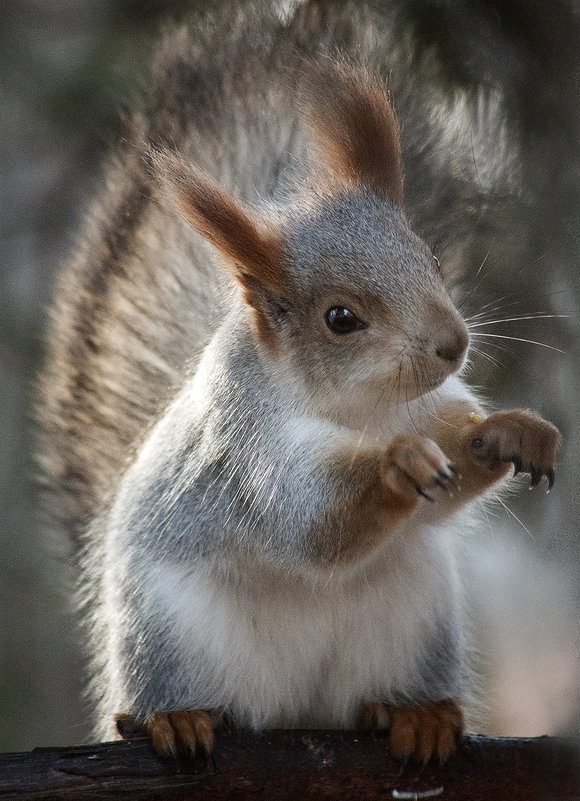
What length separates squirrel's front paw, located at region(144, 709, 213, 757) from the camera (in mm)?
1477

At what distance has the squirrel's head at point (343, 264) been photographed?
1394 millimetres

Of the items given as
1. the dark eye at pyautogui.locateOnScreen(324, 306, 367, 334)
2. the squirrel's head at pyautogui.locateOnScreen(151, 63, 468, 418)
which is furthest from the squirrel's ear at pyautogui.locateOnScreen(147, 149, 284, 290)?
the dark eye at pyautogui.locateOnScreen(324, 306, 367, 334)

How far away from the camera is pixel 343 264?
150 centimetres

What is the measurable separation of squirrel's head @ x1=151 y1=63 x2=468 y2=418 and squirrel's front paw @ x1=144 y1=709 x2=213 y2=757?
54 centimetres

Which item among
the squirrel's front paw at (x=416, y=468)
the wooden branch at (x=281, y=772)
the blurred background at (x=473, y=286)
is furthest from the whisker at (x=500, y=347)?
the wooden branch at (x=281, y=772)

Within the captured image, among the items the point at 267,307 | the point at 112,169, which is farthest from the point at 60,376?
the point at 267,307

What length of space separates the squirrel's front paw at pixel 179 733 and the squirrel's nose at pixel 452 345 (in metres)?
0.71

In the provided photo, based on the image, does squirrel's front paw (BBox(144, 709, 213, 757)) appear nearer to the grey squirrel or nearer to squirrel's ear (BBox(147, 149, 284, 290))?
the grey squirrel

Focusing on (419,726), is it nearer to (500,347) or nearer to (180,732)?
(180,732)

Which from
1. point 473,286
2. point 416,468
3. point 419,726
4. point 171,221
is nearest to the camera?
point 416,468

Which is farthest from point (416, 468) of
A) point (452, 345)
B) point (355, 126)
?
point (355, 126)

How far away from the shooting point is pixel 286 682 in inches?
63.2

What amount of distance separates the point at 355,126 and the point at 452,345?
492 mm

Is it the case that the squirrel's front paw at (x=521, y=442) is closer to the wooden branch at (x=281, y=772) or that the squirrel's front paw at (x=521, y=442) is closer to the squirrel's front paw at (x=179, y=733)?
the wooden branch at (x=281, y=772)
